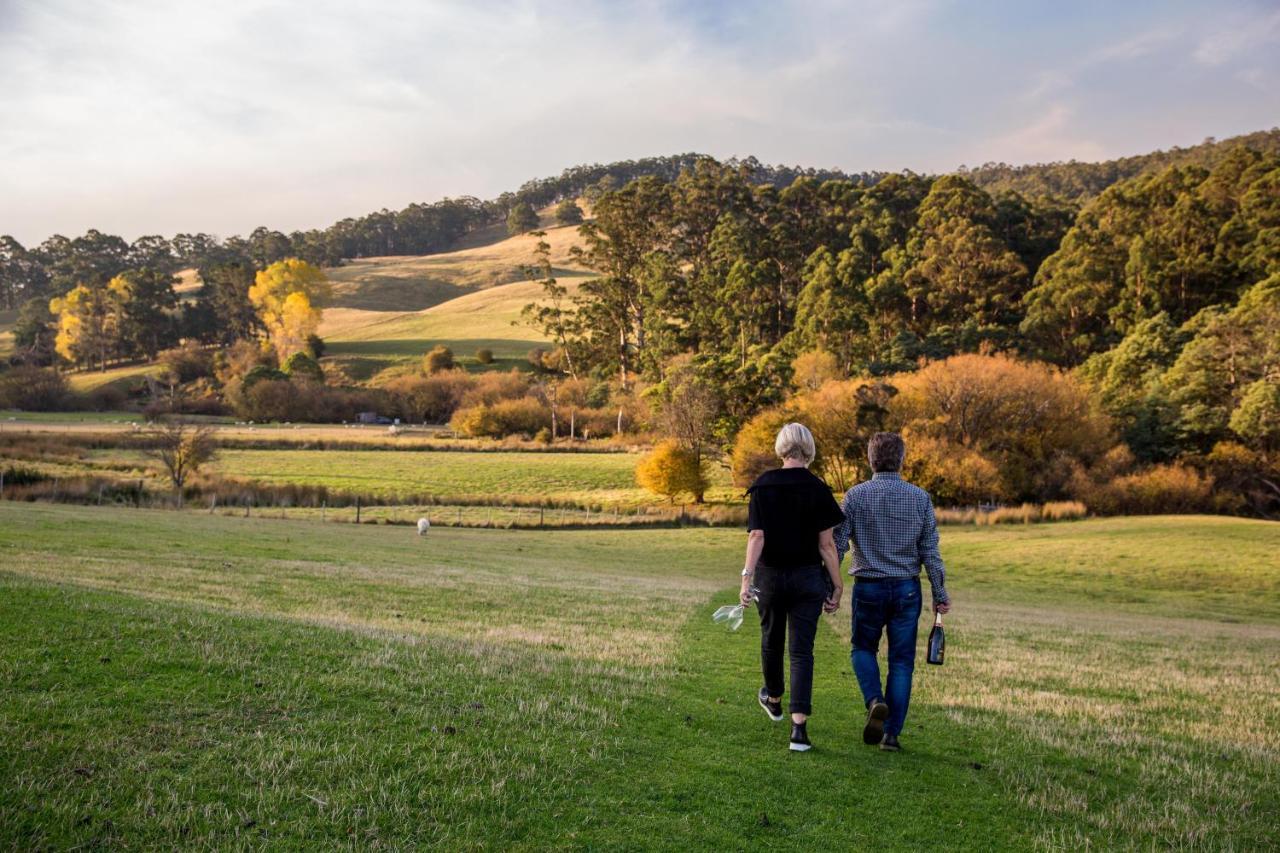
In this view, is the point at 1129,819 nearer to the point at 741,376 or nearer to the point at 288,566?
the point at 288,566

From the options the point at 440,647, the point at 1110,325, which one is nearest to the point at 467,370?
the point at 1110,325

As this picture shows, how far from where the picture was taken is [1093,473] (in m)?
56.1

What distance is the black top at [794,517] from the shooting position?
7207 millimetres

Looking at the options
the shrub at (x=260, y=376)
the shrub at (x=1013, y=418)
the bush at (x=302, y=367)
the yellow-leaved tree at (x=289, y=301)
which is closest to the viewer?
the shrub at (x=1013, y=418)

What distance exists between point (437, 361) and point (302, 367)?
17.2 meters

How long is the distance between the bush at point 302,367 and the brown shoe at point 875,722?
4244 inches

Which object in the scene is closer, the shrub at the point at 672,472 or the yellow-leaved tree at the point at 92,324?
the shrub at the point at 672,472

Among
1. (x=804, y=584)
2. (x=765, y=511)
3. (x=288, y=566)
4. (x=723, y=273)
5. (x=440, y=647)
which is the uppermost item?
(x=723, y=273)

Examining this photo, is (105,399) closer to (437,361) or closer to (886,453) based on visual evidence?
(437,361)

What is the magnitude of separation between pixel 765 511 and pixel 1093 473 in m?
56.9

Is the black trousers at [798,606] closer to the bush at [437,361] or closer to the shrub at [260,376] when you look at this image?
the shrub at [260,376]

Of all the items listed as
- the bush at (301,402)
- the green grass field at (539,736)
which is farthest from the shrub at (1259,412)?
the bush at (301,402)

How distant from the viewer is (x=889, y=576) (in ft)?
24.1

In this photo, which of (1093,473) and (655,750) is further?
(1093,473)
